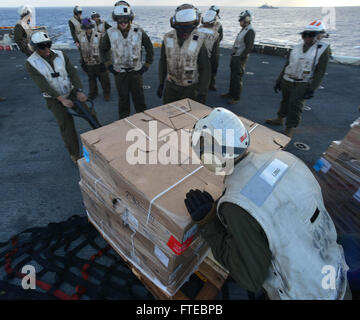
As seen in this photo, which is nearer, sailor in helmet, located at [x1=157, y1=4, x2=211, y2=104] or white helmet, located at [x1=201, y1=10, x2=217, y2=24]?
sailor in helmet, located at [x1=157, y1=4, x2=211, y2=104]

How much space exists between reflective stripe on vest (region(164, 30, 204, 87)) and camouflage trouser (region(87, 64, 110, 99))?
294 cm

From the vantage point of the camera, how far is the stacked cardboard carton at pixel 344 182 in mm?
2445

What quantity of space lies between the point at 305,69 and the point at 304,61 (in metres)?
0.15

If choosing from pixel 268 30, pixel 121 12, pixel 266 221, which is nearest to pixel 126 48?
pixel 121 12

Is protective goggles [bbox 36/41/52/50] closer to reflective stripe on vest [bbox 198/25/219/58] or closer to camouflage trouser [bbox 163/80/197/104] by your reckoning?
camouflage trouser [bbox 163/80/197/104]

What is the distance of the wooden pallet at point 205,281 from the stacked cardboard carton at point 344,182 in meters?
1.71

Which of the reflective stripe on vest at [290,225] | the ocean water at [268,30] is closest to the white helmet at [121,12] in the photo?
the reflective stripe on vest at [290,225]

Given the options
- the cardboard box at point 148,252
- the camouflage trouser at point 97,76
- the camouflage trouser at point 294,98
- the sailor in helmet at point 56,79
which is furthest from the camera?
the camouflage trouser at point 97,76

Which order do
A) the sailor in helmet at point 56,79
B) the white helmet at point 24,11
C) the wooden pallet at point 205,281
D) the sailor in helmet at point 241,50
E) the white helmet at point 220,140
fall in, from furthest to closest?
the white helmet at point 24,11 < the sailor in helmet at point 241,50 < the sailor in helmet at point 56,79 < the wooden pallet at point 205,281 < the white helmet at point 220,140

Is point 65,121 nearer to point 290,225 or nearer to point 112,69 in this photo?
point 112,69

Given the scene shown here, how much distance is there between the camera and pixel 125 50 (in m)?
4.13

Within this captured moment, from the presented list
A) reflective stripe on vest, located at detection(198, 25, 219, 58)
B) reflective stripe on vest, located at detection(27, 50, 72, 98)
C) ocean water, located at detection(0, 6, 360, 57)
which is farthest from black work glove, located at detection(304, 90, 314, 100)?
ocean water, located at detection(0, 6, 360, 57)

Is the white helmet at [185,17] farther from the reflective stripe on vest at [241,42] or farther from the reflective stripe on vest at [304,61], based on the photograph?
Result: the reflective stripe on vest at [241,42]

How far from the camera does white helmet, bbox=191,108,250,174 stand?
135cm
